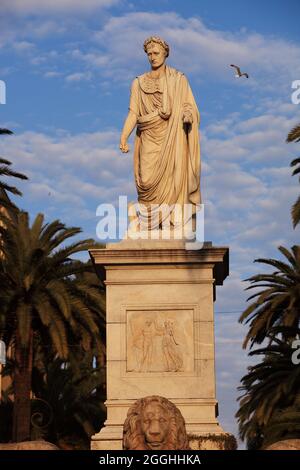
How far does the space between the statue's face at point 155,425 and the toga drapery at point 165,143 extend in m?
7.06

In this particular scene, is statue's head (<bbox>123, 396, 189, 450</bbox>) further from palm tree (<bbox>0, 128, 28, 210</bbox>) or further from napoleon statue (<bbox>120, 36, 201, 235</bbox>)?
palm tree (<bbox>0, 128, 28, 210</bbox>)

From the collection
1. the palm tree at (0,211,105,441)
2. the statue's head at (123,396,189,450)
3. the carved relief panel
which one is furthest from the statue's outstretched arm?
the palm tree at (0,211,105,441)

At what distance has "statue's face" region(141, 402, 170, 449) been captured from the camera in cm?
1251

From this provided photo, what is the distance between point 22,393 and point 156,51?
604 inches

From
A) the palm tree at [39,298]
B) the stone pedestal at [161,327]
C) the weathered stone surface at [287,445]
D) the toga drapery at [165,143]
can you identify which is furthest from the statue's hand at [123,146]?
the palm tree at [39,298]

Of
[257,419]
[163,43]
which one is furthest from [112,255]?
[257,419]

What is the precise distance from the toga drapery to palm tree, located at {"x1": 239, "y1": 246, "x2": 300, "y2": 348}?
17756mm

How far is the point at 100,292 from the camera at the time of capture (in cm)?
3497

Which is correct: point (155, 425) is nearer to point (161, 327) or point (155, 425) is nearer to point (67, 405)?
point (161, 327)

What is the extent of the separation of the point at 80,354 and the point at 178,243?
822 inches

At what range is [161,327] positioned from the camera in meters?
18.1

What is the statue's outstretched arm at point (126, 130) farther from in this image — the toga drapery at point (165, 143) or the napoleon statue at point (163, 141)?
the toga drapery at point (165, 143)

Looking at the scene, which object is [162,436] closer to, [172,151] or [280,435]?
[172,151]

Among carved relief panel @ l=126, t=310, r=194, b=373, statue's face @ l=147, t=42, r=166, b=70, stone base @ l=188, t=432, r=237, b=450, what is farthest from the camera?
statue's face @ l=147, t=42, r=166, b=70
